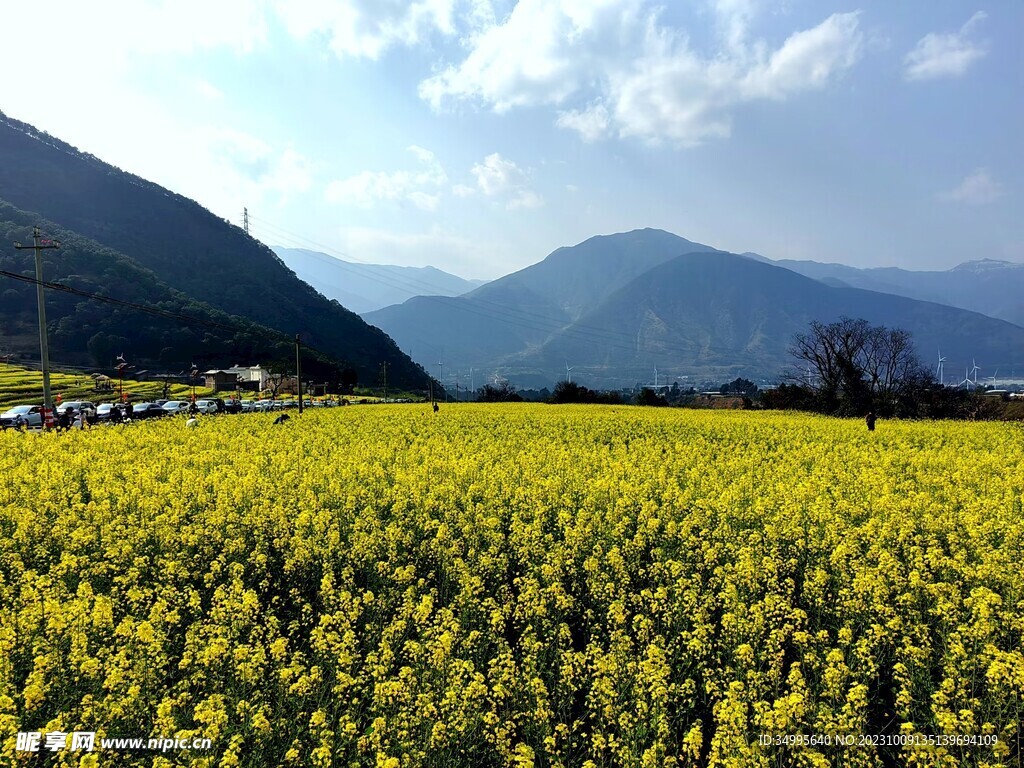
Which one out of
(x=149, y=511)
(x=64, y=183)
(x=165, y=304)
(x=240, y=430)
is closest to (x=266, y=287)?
(x=165, y=304)

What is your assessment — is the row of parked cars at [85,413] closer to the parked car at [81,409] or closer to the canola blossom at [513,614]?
the parked car at [81,409]

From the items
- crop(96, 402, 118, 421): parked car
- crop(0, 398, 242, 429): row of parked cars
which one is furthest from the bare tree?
crop(96, 402, 118, 421): parked car

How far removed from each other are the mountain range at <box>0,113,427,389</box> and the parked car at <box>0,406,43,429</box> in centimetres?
7315

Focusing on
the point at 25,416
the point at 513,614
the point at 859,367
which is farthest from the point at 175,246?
the point at 513,614

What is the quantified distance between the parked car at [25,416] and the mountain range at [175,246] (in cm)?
7315

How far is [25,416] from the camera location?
127ft

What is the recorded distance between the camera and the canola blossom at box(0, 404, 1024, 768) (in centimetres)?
453

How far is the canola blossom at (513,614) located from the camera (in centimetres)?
453

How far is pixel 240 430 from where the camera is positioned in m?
23.0

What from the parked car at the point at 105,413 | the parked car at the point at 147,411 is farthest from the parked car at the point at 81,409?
the parked car at the point at 147,411

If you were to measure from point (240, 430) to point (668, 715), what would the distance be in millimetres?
22115

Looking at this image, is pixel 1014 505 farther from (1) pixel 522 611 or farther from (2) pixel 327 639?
(2) pixel 327 639

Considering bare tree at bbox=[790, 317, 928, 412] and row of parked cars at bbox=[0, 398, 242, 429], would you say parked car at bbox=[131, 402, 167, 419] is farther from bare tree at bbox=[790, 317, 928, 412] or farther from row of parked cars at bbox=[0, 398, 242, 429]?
bare tree at bbox=[790, 317, 928, 412]

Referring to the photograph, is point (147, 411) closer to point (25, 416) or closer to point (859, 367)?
point (25, 416)
